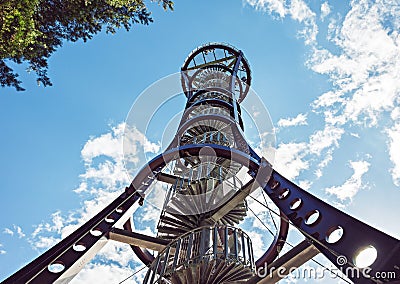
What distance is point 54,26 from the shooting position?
252 inches

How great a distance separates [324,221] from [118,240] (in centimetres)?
386

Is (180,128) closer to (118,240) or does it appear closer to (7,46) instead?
(118,240)

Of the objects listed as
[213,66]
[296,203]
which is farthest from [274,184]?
[213,66]

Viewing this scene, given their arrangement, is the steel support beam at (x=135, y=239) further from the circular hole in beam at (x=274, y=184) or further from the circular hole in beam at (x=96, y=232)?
the circular hole in beam at (x=274, y=184)

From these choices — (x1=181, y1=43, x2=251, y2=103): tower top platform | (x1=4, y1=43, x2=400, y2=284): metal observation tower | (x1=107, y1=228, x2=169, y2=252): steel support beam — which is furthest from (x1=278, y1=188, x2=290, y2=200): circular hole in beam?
(x1=181, y1=43, x2=251, y2=103): tower top platform

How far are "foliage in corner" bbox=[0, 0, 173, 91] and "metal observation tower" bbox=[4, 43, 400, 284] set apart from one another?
3.14m

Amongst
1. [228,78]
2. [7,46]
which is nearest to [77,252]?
[7,46]

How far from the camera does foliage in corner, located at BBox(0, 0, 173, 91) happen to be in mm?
5008

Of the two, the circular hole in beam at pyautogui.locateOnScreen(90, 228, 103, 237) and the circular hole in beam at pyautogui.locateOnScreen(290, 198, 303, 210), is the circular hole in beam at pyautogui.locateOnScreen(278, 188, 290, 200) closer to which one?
the circular hole in beam at pyautogui.locateOnScreen(290, 198, 303, 210)

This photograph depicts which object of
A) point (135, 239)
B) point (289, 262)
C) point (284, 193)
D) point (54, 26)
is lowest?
point (289, 262)

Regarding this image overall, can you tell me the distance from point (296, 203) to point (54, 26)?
17.9 feet

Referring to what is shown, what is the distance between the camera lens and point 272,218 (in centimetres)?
783

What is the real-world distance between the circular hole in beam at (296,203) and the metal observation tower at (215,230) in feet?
0.08

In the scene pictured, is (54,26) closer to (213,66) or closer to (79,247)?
(79,247)
